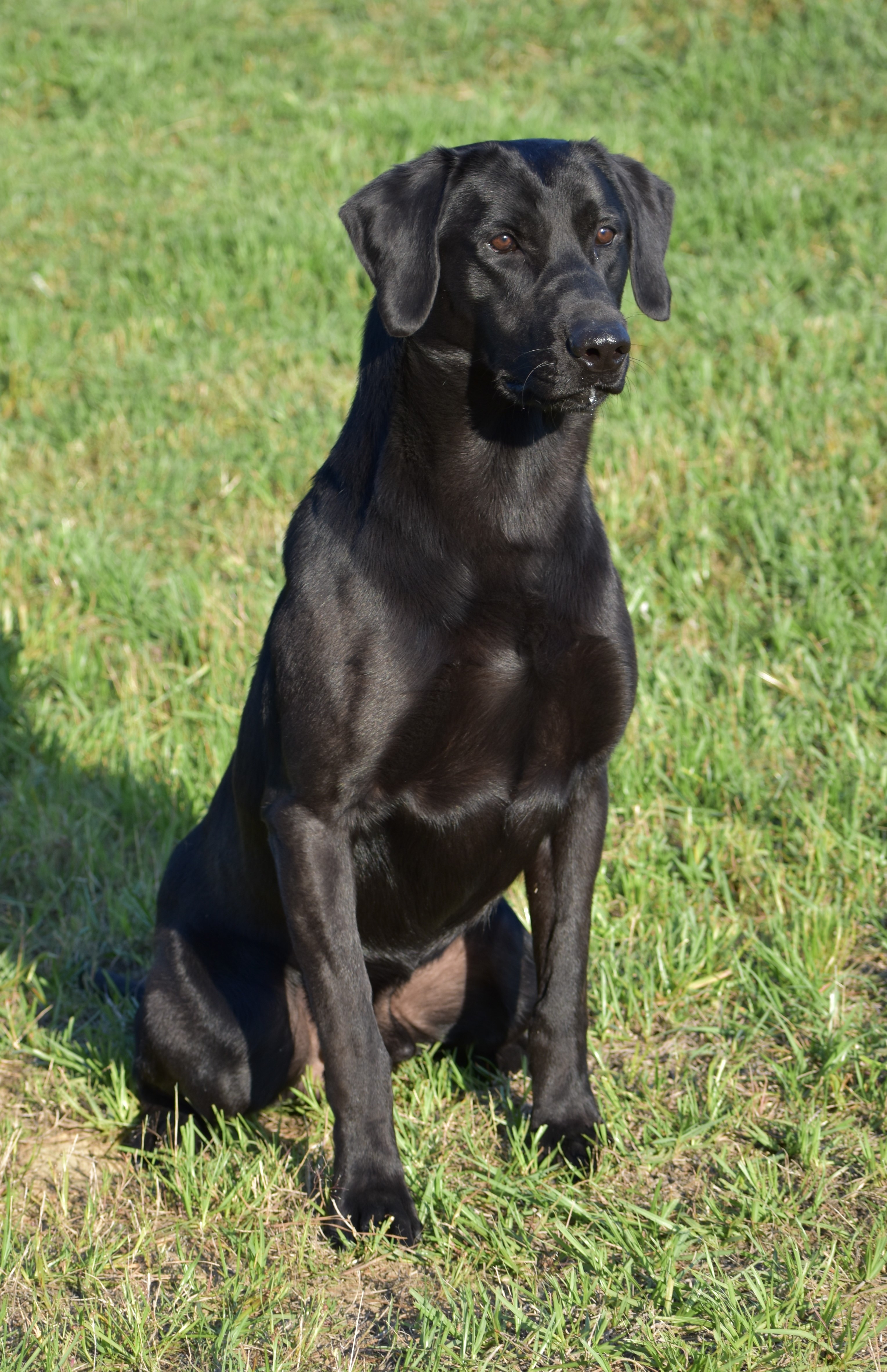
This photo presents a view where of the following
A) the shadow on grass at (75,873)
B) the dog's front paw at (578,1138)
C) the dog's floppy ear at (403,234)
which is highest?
the dog's floppy ear at (403,234)

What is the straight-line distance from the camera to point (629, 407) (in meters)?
5.23

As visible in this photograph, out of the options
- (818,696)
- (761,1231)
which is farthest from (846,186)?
(761,1231)

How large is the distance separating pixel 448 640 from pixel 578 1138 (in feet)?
3.30

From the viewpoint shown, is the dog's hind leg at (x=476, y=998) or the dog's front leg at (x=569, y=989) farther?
the dog's hind leg at (x=476, y=998)

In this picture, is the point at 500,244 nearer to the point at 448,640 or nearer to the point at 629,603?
the point at 448,640

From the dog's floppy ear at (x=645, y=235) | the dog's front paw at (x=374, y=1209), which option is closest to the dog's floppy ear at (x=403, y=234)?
the dog's floppy ear at (x=645, y=235)

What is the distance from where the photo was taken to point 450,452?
95.6 inches

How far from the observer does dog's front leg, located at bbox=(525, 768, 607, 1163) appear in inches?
102

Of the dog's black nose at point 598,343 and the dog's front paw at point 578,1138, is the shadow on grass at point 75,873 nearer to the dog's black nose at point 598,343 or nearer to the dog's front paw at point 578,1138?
the dog's front paw at point 578,1138

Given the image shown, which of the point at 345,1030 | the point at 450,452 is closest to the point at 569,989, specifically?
the point at 345,1030

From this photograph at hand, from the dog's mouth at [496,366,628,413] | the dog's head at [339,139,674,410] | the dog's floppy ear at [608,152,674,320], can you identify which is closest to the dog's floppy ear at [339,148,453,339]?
the dog's head at [339,139,674,410]

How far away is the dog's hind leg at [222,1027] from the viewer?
2.64 metres

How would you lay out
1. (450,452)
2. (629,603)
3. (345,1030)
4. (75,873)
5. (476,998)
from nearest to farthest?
1. (345,1030)
2. (450,452)
3. (476,998)
4. (75,873)
5. (629,603)

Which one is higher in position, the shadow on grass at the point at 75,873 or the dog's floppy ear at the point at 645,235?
the dog's floppy ear at the point at 645,235
